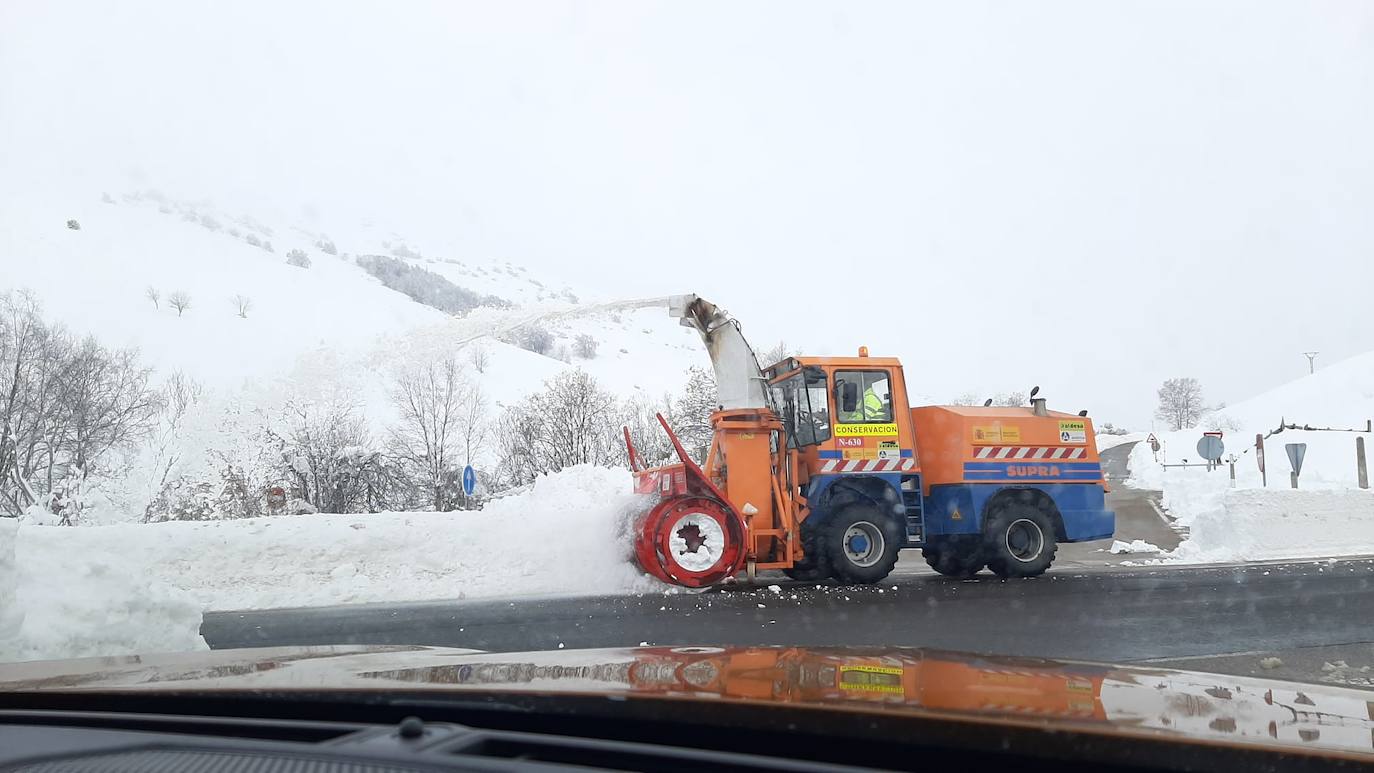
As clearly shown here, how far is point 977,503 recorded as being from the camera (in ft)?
39.2

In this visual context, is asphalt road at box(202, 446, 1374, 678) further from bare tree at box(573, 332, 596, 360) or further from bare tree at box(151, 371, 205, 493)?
bare tree at box(573, 332, 596, 360)

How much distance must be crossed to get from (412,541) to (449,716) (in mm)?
Answer: 11825

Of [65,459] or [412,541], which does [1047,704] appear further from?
[65,459]

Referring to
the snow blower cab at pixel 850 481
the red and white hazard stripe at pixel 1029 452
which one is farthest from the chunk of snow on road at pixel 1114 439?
the snow blower cab at pixel 850 481

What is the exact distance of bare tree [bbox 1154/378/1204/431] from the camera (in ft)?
343

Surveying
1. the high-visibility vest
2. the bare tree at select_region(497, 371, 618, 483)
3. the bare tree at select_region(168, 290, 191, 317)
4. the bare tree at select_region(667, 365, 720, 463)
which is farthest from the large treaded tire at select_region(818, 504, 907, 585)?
the bare tree at select_region(168, 290, 191, 317)

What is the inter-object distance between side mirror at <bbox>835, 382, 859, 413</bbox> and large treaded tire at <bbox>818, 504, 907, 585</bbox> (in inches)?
45.5

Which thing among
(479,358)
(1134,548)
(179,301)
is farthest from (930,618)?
(179,301)

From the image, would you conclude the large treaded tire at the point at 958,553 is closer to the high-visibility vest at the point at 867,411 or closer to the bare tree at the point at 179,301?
the high-visibility vest at the point at 867,411

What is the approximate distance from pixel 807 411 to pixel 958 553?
2.87m

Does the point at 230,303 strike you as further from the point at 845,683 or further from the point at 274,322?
the point at 845,683

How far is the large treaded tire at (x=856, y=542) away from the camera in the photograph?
11.3 meters

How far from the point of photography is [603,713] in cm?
226

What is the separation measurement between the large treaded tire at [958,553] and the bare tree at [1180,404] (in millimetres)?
103045
